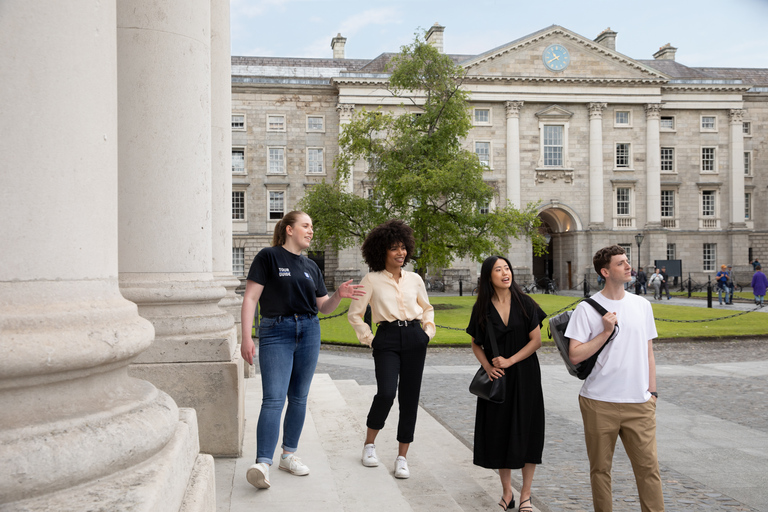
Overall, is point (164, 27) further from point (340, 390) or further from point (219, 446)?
point (340, 390)

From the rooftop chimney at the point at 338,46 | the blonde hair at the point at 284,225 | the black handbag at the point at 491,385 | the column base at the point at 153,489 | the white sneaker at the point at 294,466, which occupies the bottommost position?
the white sneaker at the point at 294,466

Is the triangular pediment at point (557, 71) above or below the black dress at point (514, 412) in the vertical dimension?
above

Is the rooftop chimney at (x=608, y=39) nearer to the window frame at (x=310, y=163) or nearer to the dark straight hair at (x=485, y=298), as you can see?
the window frame at (x=310, y=163)

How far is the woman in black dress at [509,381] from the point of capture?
460 cm

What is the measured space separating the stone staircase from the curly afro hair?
164 cm

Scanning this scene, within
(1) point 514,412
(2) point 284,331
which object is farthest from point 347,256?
(1) point 514,412

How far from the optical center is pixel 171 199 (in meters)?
4.44

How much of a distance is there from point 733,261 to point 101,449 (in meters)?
54.9

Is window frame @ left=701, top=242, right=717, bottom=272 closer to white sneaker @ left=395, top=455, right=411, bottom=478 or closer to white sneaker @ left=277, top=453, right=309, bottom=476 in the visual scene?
white sneaker @ left=395, top=455, right=411, bottom=478

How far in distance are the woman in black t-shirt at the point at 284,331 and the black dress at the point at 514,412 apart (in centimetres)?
117

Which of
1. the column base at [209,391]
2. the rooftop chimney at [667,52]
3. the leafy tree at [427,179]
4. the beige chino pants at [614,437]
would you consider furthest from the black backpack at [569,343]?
the rooftop chimney at [667,52]

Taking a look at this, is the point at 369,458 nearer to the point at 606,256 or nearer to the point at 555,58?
the point at 606,256

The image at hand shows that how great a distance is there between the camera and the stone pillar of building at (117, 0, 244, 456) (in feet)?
14.3

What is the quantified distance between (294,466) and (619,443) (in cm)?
374
